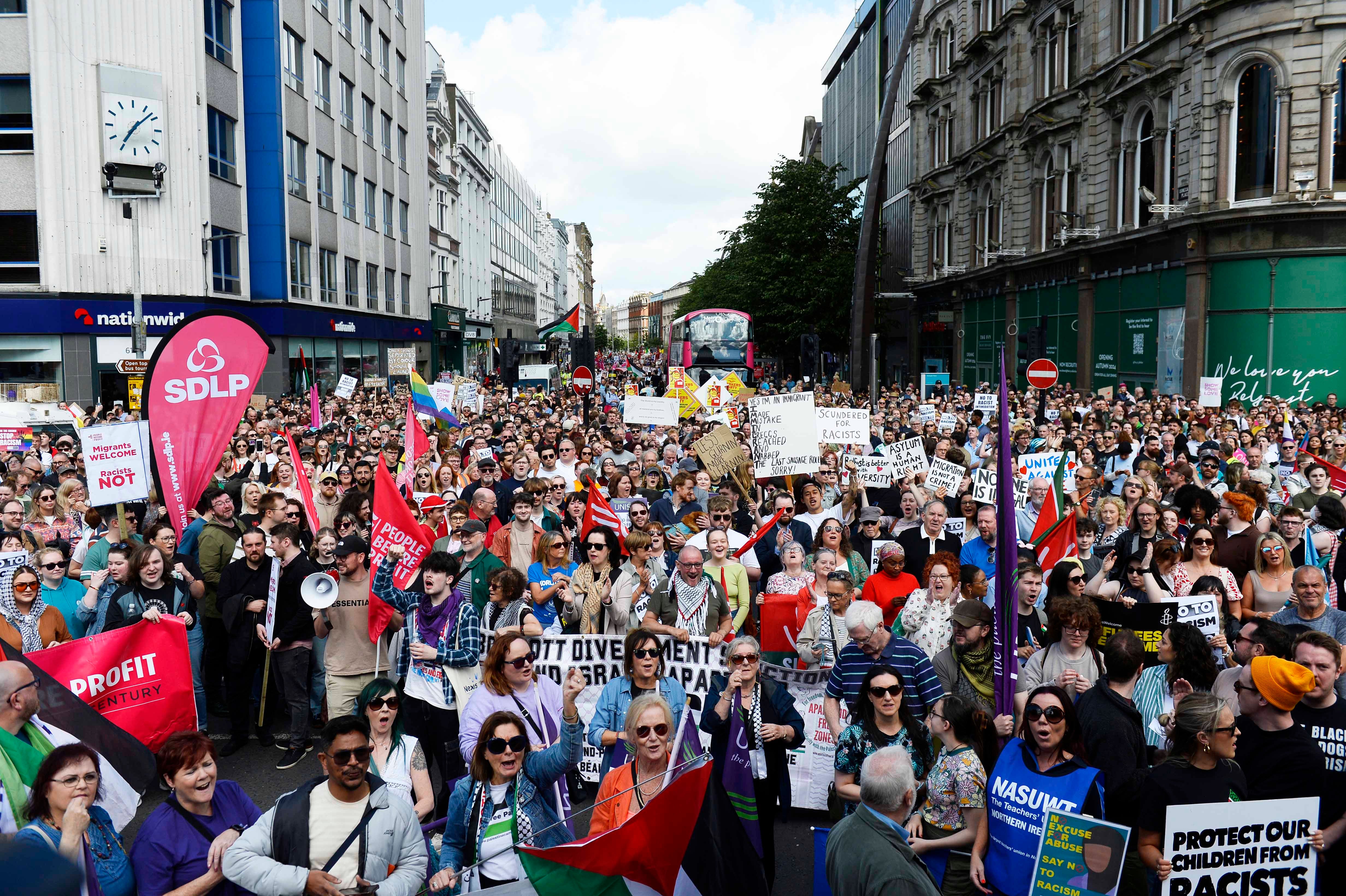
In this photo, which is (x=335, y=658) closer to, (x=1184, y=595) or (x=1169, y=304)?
(x=1184, y=595)

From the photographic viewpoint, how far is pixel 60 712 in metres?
5.45

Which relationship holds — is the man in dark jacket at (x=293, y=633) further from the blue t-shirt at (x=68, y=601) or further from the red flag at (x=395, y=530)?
the blue t-shirt at (x=68, y=601)

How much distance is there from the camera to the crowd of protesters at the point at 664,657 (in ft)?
14.2

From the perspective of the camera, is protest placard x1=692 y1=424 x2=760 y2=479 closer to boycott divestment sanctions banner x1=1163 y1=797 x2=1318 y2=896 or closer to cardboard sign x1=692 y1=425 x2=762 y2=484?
cardboard sign x1=692 y1=425 x2=762 y2=484

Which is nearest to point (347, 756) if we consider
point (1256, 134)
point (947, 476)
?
point (947, 476)

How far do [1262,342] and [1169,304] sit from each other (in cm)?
315

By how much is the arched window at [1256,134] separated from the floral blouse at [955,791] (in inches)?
985

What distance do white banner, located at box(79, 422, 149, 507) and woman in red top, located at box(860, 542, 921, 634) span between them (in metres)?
6.60

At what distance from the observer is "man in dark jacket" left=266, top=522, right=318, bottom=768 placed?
7.75m

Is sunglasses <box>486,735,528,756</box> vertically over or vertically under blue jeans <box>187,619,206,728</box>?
over

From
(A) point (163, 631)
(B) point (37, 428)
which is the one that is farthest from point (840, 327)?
(A) point (163, 631)

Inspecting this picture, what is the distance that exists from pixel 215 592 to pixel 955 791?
6.25 m

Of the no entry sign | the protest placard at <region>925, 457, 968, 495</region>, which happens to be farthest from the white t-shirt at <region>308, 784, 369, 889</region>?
the no entry sign

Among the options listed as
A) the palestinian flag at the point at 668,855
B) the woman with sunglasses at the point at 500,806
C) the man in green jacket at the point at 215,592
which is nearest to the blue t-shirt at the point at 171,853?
the woman with sunglasses at the point at 500,806
